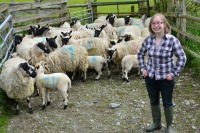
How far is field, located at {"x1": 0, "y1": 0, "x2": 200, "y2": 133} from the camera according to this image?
5539 mm

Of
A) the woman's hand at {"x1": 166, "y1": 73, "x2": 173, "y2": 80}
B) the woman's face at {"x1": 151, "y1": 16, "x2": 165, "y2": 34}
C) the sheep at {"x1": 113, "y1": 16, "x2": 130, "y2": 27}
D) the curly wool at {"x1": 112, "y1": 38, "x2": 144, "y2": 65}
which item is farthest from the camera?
the sheep at {"x1": 113, "y1": 16, "x2": 130, "y2": 27}

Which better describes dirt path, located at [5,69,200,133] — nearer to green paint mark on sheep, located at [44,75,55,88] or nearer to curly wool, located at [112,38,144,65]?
green paint mark on sheep, located at [44,75,55,88]

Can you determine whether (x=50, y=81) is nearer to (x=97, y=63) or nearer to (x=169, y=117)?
(x=97, y=63)

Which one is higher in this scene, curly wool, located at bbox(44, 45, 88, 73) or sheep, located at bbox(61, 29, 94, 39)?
sheep, located at bbox(61, 29, 94, 39)

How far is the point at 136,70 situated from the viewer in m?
8.64

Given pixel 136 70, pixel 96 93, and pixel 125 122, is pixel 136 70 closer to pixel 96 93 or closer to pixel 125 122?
pixel 96 93

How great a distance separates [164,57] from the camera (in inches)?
175

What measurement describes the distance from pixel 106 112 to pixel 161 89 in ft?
5.84

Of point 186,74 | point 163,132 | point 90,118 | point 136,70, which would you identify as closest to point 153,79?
point 163,132

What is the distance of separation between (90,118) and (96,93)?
52.4 inches

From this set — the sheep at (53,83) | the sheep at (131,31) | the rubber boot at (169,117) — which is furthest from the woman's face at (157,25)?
the sheep at (131,31)

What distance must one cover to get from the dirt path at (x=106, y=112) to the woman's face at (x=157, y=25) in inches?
71.5

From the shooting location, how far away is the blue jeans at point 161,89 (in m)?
4.56

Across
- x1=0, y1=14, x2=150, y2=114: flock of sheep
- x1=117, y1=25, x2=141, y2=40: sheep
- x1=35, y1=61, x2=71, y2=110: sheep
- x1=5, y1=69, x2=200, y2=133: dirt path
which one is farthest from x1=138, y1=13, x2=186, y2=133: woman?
x1=117, y1=25, x2=141, y2=40: sheep
